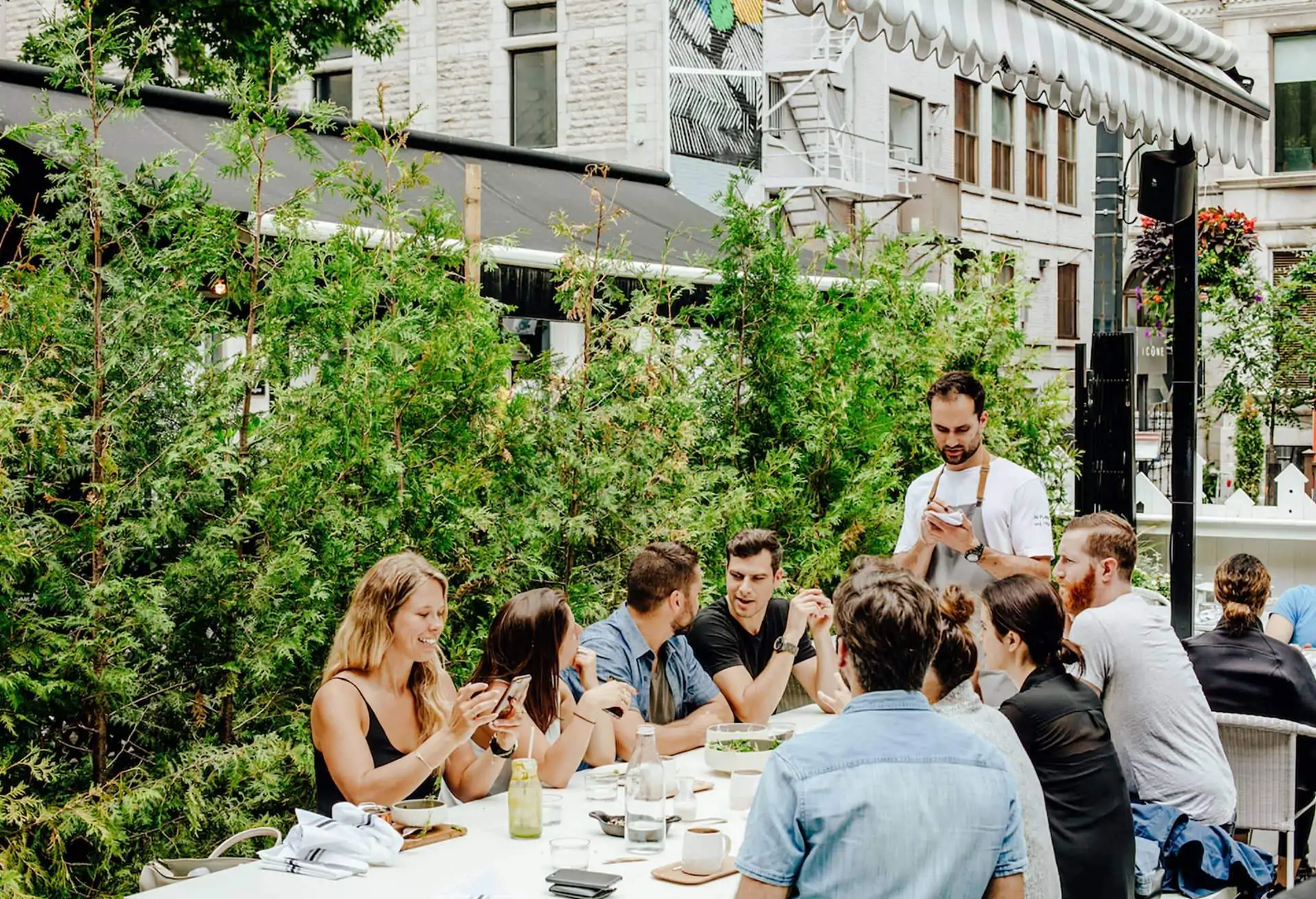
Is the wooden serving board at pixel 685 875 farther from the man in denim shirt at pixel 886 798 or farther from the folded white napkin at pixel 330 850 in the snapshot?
the man in denim shirt at pixel 886 798

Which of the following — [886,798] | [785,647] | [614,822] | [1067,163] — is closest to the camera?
[886,798]

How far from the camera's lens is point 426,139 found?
11195 mm

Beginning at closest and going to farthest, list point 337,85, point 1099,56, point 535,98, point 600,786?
point 600,786, point 1099,56, point 535,98, point 337,85

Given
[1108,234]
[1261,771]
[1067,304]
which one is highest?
[1067,304]

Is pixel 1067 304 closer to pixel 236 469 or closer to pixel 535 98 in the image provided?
pixel 535 98

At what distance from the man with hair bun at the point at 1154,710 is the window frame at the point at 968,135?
74.3 feet

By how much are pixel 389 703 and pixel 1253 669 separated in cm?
319

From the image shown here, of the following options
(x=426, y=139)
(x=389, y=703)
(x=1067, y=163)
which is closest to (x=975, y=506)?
(x=389, y=703)

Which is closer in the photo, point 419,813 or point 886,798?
point 886,798

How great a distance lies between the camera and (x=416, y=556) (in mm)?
4164

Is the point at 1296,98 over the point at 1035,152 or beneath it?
over

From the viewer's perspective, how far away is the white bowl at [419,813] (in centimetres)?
360

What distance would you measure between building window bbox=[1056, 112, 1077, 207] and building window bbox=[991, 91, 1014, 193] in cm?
168

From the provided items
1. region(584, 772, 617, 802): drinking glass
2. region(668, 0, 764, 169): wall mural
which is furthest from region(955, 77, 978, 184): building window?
region(584, 772, 617, 802): drinking glass
